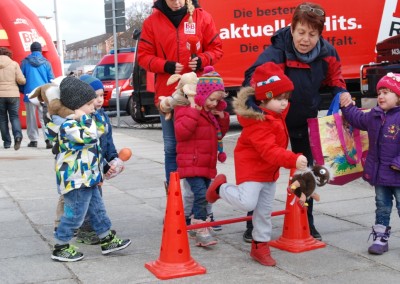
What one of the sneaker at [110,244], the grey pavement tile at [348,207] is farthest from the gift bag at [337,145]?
the sneaker at [110,244]

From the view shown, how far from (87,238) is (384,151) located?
2351 millimetres

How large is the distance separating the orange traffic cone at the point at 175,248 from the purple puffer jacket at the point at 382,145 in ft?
4.73

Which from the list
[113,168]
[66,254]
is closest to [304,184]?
[113,168]

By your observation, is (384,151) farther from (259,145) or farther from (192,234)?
(192,234)

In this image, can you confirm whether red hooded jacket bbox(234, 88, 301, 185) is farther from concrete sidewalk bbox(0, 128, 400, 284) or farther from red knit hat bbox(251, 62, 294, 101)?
concrete sidewalk bbox(0, 128, 400, 284)

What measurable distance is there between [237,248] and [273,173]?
0.73 m

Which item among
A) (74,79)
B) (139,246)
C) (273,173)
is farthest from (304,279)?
(74,79)

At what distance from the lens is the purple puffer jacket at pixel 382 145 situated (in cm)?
439

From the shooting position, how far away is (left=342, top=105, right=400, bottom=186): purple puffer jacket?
439 centimetres

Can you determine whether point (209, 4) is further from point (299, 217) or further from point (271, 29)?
point (299, 217)

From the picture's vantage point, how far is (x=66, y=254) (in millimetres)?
4367

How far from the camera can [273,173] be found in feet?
14.2

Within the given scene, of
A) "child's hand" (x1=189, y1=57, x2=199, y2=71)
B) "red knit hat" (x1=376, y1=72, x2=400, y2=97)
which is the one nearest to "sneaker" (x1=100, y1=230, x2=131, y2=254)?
"child's hand" (x1=189, y1=57, x2=199, y2=71)

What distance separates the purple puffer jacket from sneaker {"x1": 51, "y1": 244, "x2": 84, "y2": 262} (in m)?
2.18
